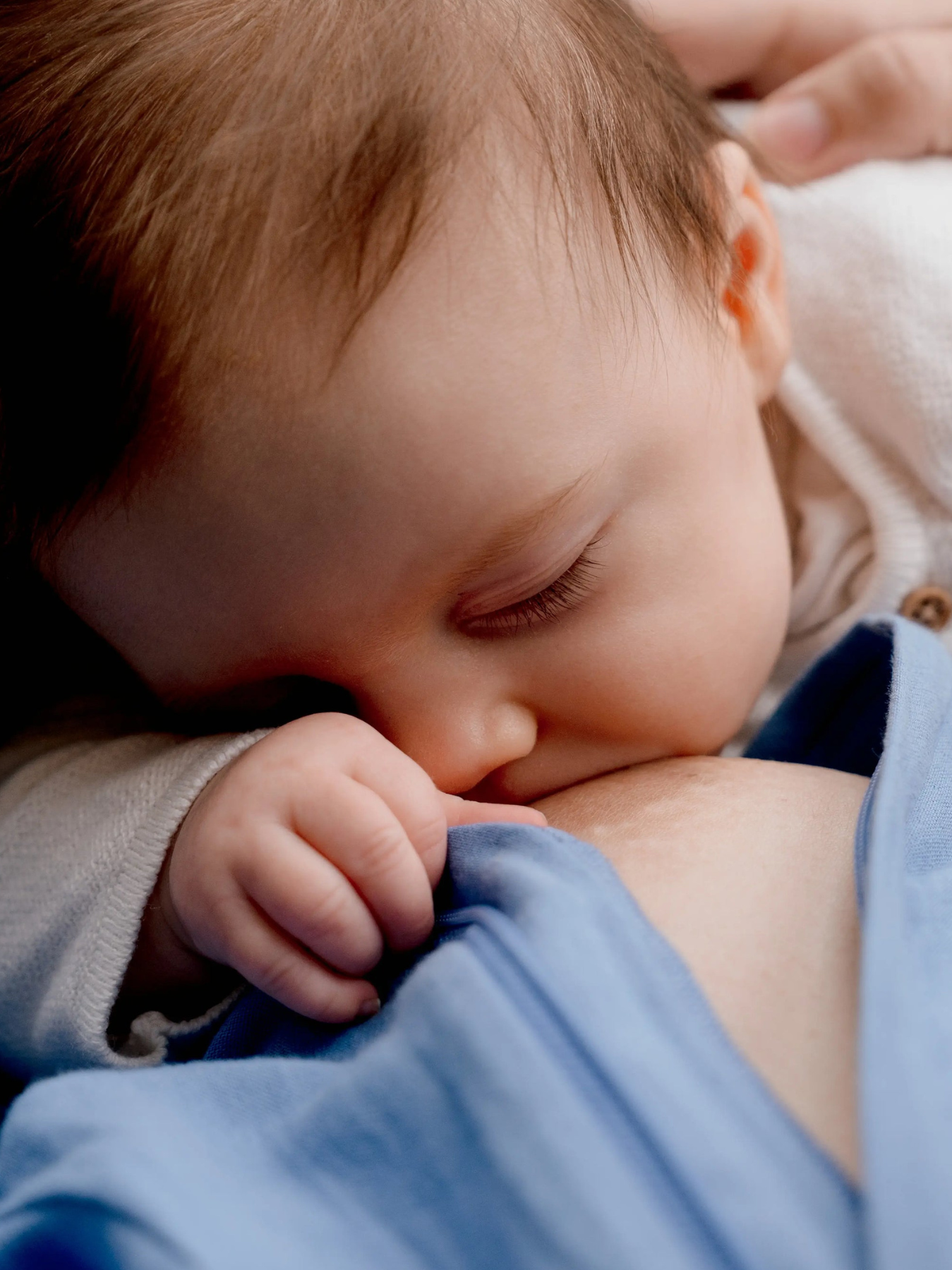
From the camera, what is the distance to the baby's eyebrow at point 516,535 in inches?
29.2

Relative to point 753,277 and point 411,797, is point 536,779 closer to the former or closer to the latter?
point 411,797

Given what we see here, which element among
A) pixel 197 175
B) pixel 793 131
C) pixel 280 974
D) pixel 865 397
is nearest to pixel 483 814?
pixel 280 974

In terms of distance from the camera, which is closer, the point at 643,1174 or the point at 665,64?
the point at 643,1174

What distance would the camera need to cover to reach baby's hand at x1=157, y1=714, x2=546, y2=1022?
68 centimetres

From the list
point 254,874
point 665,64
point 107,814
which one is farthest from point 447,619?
point 665,64

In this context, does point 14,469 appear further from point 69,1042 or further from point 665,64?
point 665,64

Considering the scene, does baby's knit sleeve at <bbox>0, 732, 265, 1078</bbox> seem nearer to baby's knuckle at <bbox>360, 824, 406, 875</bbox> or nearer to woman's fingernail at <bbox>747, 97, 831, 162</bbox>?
baby's knuckle at <bbox>360, 824, 406, 875</bbox>

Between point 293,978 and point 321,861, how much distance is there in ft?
0.24

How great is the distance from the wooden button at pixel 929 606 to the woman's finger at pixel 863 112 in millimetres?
540

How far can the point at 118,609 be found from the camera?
792 millimetres

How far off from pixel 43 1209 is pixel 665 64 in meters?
0.97

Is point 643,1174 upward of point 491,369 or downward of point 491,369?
downward

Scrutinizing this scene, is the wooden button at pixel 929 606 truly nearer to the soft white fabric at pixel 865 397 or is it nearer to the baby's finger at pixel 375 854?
the soft white fabric at pixel 865 397

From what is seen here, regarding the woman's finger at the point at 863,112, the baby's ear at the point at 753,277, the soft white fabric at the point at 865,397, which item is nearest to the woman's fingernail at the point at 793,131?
the woman's finger at the point at 863,112
